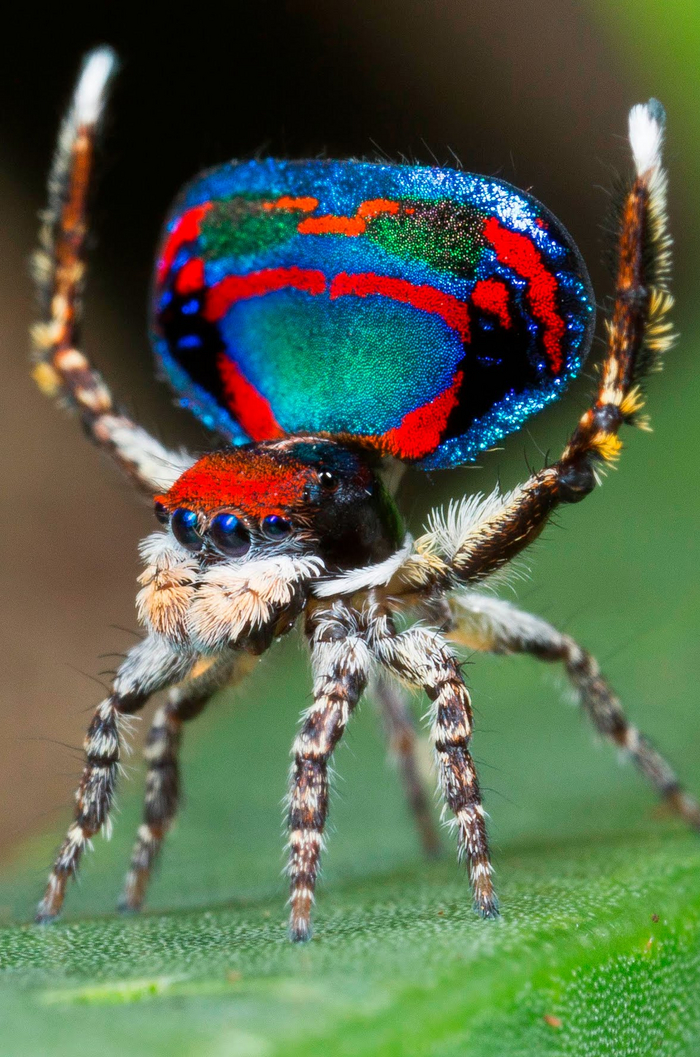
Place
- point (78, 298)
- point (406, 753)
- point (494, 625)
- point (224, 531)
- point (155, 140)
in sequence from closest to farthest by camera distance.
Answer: point (224, 531), point (494, 625), point (78, 298), point (406, 753), point (155, 140)

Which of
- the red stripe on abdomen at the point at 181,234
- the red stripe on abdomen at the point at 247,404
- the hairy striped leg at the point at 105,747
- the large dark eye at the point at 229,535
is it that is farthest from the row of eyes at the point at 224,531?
the red stripe on abdomen at the point at 181,234

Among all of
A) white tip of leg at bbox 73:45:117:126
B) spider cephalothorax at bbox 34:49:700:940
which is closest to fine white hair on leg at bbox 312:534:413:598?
spider cephalothorax at bbox 34:49:700:940

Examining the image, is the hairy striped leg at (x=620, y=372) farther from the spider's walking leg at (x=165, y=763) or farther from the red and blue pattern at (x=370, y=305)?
the spider's walking leg at (x=165, y=763)

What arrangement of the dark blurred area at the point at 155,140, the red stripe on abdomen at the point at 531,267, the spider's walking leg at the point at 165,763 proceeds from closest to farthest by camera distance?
the red stripe on abdomen at the point at 531,267 → the spider's walking leg at the point at 165,763 → the dark blurred area at the point at 155,140

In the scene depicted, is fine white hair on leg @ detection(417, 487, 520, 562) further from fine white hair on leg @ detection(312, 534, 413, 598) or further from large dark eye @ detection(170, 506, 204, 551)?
large dark eye @ detection(170, 506, 204, 551)

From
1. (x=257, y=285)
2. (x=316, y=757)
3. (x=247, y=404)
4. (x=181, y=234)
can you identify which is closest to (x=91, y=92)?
(x=181, y=234)

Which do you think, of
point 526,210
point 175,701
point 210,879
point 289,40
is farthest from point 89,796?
point 289,40

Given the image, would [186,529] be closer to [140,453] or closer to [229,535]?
[229,535]
